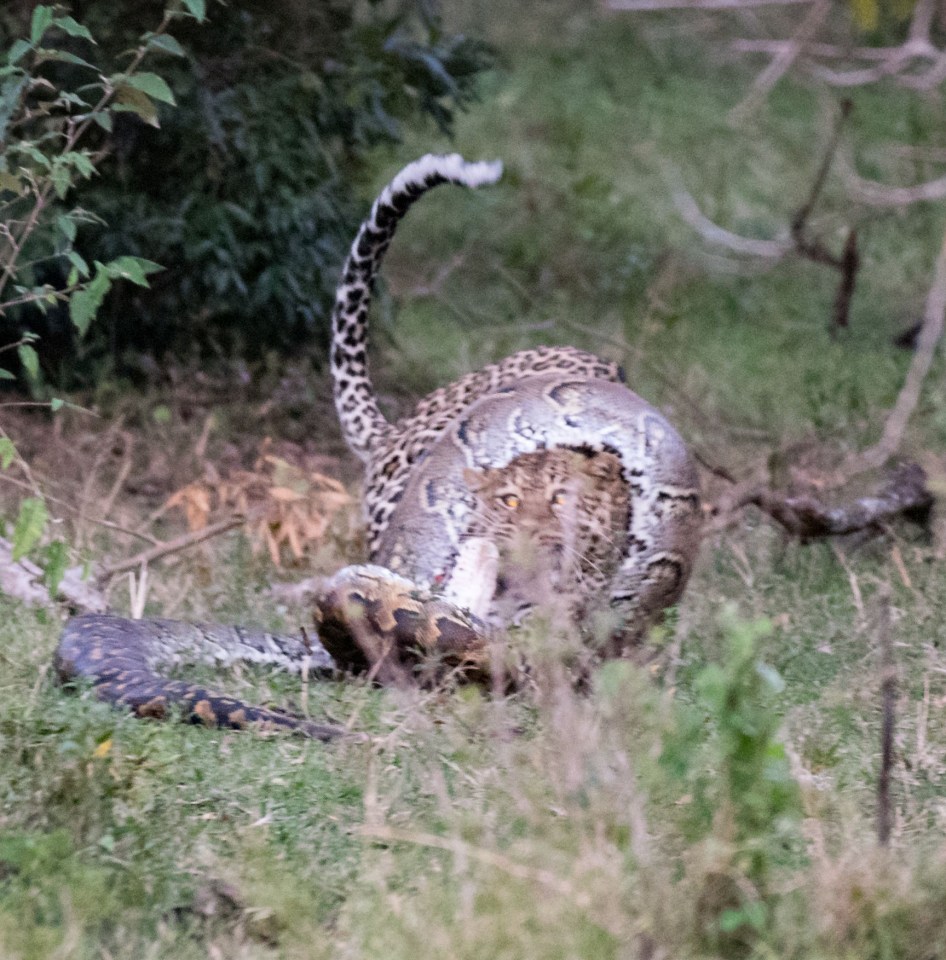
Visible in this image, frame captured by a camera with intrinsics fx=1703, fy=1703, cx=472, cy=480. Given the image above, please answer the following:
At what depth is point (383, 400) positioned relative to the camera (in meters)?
8.22

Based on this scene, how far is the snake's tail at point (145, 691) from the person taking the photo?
440 cm

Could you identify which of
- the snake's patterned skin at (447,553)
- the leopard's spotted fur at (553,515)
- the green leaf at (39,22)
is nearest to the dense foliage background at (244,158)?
the snake's patterned skin at (447,553)

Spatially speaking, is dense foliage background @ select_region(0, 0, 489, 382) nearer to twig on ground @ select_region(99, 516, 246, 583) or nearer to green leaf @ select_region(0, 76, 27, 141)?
twig on ground @ select_region(99, 516, 246, 583)

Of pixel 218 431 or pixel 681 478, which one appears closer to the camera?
pixel 681 478

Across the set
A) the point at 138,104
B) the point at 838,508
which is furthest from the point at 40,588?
the point at 838,508

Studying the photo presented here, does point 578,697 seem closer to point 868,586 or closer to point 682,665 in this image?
point 682,665

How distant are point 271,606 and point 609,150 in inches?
287

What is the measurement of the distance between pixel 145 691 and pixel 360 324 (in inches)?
105

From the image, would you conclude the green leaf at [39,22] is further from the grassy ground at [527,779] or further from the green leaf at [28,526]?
the grassy ground at [527,779]

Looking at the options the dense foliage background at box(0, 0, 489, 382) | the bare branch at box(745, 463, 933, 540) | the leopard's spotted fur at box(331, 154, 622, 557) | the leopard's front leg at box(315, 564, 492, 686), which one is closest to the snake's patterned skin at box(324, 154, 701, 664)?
the leopard's spotted fur at box(331, 154, 622, 557)

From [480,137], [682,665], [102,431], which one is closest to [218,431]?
[102,431]

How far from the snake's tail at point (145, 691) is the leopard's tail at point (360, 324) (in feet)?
6.57

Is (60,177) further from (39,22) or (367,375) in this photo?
(367,375)

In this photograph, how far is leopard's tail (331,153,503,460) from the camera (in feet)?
20.9
